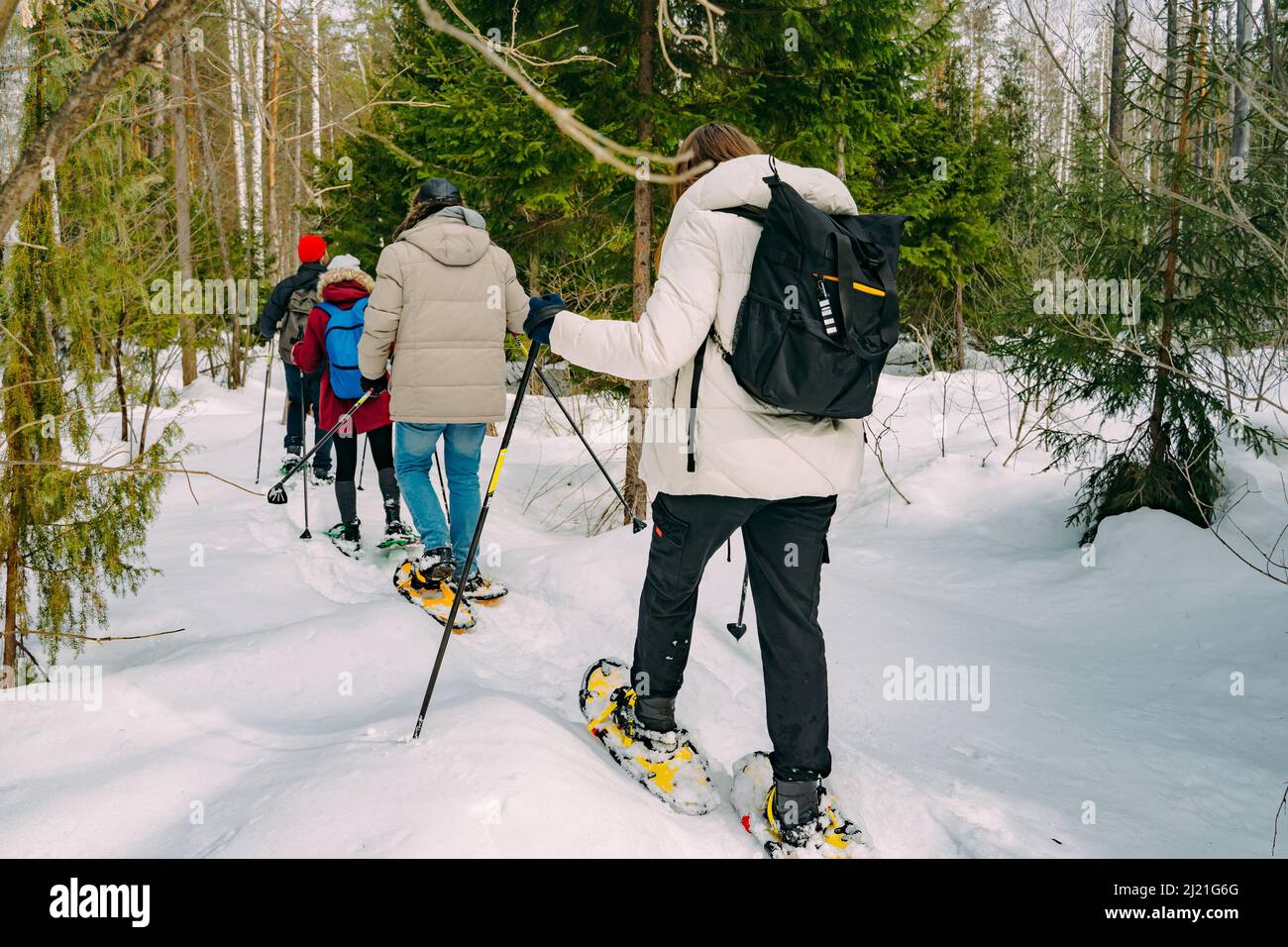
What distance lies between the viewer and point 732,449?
2494 millimetres

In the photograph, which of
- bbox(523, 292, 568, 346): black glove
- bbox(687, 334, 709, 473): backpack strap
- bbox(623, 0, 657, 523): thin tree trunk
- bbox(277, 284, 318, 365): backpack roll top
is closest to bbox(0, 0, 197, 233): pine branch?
bbox(523, 292, 568, 346): black glove

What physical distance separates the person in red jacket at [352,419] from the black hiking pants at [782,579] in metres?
3.41

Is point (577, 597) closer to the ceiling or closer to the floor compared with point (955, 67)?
closer to the floor

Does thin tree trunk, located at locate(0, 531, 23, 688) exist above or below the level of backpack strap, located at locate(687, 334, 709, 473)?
below

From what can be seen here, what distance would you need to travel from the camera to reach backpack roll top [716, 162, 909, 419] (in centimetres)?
238

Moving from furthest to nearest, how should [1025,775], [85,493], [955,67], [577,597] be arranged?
[955,67] < [577,597] < [85,493] < [1025,775]

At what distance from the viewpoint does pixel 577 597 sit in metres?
4.87

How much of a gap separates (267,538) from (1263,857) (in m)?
5.87

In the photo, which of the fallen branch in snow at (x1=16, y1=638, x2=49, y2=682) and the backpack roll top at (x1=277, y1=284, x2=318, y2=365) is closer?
the fallen branch in snow at (x1=16, y1=638, x2=49, y2=682)

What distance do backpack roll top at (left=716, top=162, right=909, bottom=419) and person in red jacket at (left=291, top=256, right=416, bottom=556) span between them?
12.1 ft

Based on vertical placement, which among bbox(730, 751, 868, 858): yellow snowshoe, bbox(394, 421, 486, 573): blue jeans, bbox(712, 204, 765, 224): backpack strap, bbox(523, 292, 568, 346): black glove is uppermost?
bbox(712, 204, 765, 224): backpack strap

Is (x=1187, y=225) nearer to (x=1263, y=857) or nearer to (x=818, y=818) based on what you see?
(x=1263, y=857)

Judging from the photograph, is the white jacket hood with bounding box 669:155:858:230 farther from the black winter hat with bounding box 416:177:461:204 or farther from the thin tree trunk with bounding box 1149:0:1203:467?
the thin tree trunk with bounding box 1149:0:1203:467
